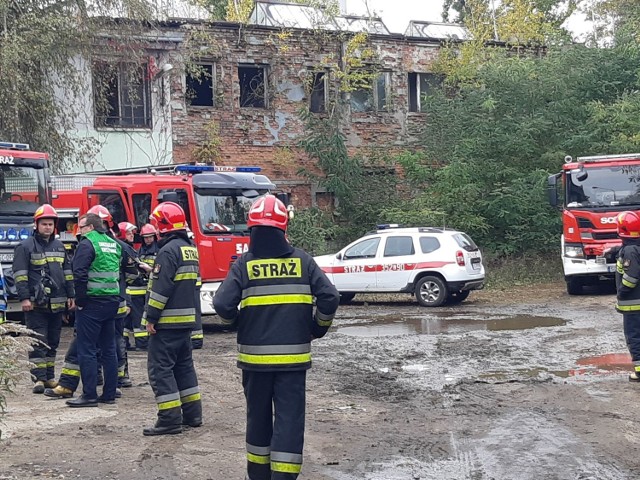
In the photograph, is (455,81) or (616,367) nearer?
(616,367)

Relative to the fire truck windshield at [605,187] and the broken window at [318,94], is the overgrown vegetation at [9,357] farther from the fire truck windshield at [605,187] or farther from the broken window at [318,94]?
the broken window at [318,94]

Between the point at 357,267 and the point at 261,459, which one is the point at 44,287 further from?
the point at 357,267

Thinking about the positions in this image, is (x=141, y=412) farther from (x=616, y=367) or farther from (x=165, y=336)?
(x=616, y=367)

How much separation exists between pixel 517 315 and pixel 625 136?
33.8 ft

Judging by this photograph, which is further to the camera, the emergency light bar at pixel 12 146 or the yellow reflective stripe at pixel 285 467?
the emergency light bar at pixel 12 146

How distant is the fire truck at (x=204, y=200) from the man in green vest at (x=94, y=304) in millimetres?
6026

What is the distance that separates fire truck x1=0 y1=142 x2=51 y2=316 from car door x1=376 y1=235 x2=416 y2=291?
7561 mm

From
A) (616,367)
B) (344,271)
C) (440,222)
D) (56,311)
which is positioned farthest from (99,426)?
(440,222)

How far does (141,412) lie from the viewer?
9219 mm

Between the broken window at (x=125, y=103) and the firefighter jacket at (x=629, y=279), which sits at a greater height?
the broken window at (x=125, y=103)

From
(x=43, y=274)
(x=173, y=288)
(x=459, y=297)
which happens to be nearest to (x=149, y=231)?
(x=43, y=274)

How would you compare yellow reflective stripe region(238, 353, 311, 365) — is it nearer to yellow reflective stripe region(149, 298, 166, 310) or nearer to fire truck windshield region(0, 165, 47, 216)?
yellow reflective stripe region(149, 298, 166, 310)

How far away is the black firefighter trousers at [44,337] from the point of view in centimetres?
1027

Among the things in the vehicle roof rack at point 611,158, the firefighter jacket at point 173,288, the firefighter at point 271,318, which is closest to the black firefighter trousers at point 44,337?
the firefighter jacket at point 173,288
